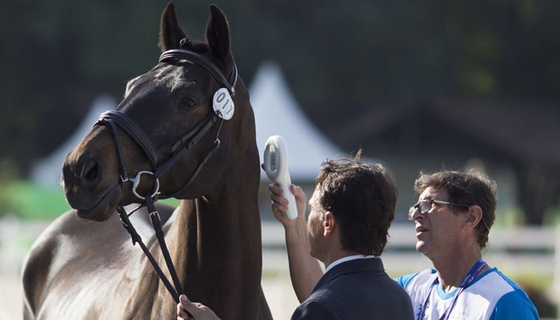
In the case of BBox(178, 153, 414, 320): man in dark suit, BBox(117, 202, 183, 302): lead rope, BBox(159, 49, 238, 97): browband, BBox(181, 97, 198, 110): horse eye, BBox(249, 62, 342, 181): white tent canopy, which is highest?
BBox(159, 49, 238, 97): browband

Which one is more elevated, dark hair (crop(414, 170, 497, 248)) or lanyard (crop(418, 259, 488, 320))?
dark hair (crop(414, 170, 497, 248))

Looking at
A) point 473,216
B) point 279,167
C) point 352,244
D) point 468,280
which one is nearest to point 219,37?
point 279,167

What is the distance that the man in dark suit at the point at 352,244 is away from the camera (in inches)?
109

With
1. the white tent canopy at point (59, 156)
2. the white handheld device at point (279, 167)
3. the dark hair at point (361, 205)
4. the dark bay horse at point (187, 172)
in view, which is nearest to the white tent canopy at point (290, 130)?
the white tent canopy at point (59, 156)

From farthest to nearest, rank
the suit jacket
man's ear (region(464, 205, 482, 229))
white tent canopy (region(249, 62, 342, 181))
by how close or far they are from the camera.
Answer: white tent canopy (region(249, 62, 342, 181))
man's ear (region(464, 205, 482, 229))
the suit jacket

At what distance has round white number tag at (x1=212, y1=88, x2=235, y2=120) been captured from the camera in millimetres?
3447

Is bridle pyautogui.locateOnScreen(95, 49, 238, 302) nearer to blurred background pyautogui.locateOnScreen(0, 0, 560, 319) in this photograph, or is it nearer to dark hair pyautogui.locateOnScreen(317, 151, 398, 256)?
dark hair pyautogui.locateOnScreen(317, 151, 398, 256)

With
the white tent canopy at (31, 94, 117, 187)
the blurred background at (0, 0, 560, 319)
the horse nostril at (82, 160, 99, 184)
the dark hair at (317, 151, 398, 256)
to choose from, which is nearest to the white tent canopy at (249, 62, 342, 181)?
the white tent canopy at (31, 94, 117, 187)

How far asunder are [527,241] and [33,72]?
2172 centimetres

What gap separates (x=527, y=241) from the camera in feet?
48.4

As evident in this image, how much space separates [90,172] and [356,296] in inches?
40.2

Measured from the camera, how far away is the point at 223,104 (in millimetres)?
3475

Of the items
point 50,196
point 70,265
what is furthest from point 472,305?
point 50,196

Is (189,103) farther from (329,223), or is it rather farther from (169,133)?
(329,223)
